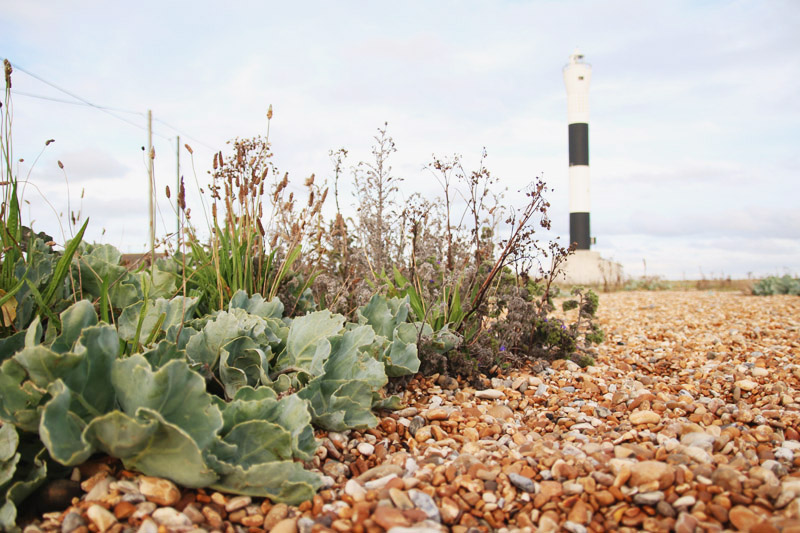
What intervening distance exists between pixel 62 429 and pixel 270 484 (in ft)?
1.73

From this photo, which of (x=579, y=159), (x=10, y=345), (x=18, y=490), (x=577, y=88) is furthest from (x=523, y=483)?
(x=577, y=88)

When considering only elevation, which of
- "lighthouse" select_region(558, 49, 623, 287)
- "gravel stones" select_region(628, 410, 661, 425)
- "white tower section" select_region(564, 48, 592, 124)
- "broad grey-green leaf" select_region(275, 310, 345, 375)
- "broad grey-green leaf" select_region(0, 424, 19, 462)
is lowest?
"gravel stones" select_region(628, 410, 661, 425)

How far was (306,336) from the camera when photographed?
217 cm

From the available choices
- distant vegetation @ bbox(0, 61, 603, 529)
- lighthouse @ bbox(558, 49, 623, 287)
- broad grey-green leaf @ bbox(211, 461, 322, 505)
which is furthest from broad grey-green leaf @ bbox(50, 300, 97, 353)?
lighthouse @ bbox(558, 49, 623, 287)

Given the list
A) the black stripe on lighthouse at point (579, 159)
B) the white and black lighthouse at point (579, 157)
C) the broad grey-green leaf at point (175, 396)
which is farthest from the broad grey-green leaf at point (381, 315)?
the black stripe on lighthouse at point (579, 159)

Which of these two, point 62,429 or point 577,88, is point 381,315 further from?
point 577,88

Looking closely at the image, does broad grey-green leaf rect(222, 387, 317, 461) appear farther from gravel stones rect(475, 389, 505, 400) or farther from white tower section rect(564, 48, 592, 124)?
white tower section rect(564, 48, 592, 124)

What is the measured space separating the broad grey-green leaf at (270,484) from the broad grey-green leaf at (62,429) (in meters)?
A: 0.35

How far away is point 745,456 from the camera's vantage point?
6.02 ft

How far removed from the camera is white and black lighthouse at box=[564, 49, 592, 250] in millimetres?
18422

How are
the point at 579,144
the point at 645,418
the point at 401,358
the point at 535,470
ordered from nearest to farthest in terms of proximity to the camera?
the point at 535,470
the point at 645,418
the point at 401,358
the point at 579,144

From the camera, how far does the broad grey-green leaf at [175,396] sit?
1405 millimetres

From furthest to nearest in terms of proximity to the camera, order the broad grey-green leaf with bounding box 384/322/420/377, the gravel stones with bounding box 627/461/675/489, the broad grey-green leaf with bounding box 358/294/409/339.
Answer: the broad grey-green leaf with bounding box 358/294/409/339 → the broad grey-green leaf with bounding box 384/322/420/377 → the gravel stones with bounding box 627/461/675/489

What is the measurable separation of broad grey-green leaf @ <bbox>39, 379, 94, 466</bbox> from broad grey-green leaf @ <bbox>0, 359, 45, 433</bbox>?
12 centimetres
